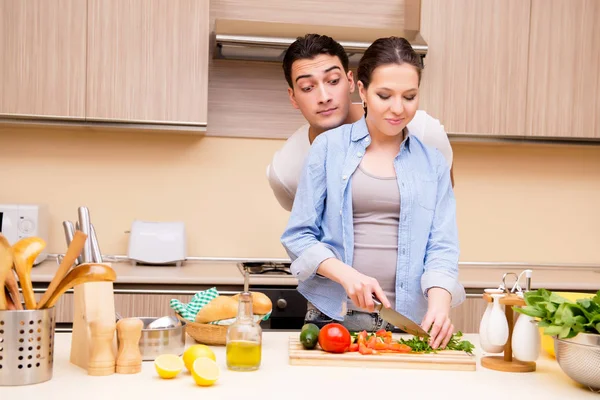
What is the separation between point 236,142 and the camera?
11.5 ft

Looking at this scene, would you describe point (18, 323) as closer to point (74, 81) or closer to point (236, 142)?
point (74, 81)

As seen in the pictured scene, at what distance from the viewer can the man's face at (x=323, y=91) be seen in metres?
2.25

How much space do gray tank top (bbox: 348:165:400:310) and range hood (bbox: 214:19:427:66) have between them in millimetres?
1222

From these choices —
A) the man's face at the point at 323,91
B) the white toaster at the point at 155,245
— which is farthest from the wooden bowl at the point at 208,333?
the white toaster at the point at 155,245

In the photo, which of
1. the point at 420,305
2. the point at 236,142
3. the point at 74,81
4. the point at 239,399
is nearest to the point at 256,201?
the point at 236,142

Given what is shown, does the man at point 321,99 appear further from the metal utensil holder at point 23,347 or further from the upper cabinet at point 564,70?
the upper cabinet at point 564,70

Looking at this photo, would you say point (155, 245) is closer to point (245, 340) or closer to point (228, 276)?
point (228, 276)

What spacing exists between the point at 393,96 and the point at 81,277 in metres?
0.90

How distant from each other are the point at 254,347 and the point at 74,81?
1944mm

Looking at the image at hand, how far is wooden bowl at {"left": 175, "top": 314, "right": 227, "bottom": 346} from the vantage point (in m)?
1.70

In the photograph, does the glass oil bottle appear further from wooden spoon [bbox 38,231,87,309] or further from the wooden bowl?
wooden spoon [bbox 38,231,87,309]

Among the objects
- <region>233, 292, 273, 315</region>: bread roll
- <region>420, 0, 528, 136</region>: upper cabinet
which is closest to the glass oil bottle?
<region>233, 292, 273, 315</region>: bread roll

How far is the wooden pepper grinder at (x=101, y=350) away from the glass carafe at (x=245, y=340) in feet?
0.78

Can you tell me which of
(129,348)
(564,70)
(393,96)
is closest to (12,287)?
(129,348)
